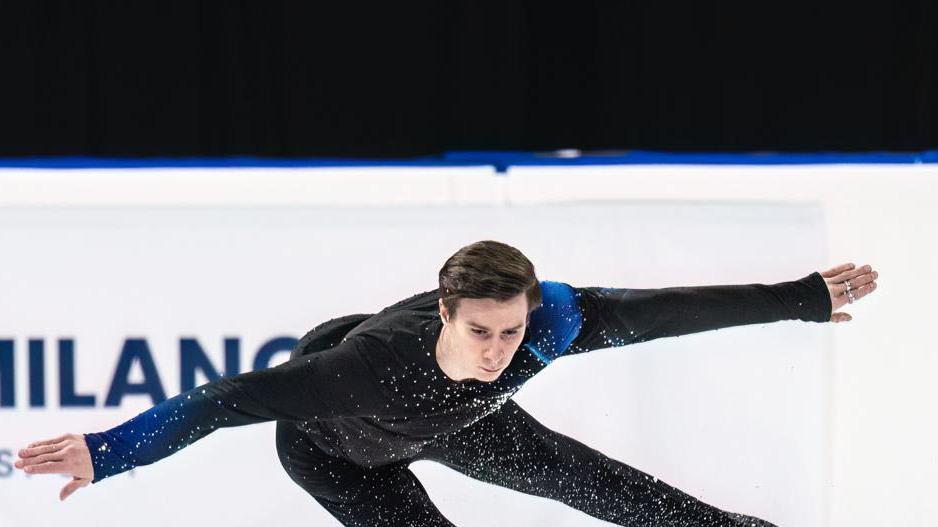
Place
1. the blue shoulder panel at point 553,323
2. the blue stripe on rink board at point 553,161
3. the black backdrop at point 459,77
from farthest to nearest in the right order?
the black backdrop at point 459,77, the blue stripe on rink board at point 553,161, the blue shoulder panel at point 553,323

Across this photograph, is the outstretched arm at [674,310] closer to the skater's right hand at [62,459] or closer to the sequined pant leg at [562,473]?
the sequined pant leg at [562,473]

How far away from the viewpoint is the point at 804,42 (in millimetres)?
2992

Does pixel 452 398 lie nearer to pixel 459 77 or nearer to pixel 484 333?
pixel 484 333

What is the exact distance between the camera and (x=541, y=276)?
8.12 ft

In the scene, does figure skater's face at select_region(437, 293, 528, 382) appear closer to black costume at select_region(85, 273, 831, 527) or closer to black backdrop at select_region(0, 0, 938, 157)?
black costume at select_region(85, 273, 831, 527)

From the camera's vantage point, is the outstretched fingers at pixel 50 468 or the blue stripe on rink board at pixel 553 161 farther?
the blue stripe on rink board at pixel 553 161

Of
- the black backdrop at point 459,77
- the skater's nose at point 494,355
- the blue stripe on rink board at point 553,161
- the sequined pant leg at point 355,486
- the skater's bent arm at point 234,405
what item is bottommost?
the sequined pant leg at point 355,486

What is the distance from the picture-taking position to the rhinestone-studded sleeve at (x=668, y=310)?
2111mm

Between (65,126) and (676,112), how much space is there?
5.11 feet

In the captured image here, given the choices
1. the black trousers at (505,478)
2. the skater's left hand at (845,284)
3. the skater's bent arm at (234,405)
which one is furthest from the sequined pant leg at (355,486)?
the skater's left hand at (845,284)

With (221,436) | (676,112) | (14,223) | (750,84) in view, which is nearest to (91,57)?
(14,223)

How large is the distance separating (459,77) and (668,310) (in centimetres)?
107

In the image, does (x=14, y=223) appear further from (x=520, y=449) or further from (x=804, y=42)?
(x=804, y=42)

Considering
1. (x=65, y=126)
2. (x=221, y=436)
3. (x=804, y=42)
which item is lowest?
(x=221, y=436)
